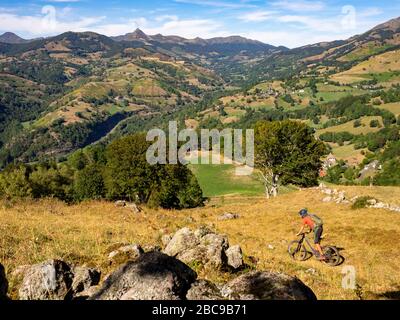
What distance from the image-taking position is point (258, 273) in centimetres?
780

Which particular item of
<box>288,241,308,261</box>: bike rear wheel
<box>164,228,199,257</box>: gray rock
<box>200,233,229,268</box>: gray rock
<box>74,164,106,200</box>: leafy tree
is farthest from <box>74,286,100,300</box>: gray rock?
<box>74,164,106,200</box>: leafy tree

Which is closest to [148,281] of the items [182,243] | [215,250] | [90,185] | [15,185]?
[215,250]

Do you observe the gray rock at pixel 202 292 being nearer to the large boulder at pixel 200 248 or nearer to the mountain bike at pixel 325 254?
the large boulder at pixel 200 248

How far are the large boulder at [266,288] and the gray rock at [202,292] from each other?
0.18m

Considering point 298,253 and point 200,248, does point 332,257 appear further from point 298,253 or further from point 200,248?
point 200,248

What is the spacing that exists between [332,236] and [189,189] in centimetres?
5619

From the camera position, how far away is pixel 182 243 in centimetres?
1439

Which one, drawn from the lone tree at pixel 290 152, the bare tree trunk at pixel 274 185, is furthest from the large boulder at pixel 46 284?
the bare tree trunk at pixel 274 185

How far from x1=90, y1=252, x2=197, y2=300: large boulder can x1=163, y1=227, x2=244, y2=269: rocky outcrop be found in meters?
5.01

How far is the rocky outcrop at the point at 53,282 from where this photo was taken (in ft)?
29.3

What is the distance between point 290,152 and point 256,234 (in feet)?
127

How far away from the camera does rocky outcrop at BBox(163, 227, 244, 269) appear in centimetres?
1273

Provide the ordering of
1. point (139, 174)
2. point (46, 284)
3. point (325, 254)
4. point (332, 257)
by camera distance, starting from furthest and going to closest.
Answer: point (139, 174), point (325, 254), point (332, 257), point (46, 284)
